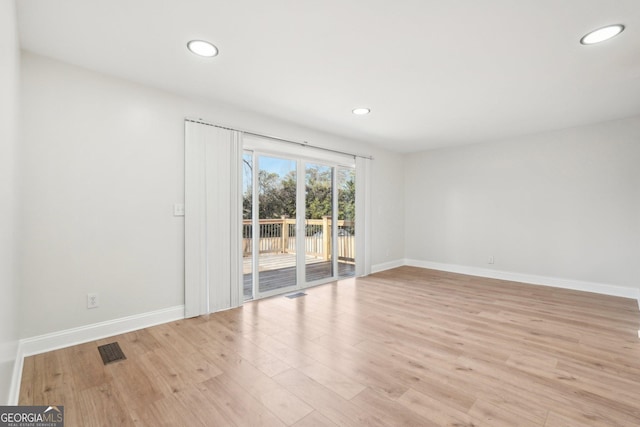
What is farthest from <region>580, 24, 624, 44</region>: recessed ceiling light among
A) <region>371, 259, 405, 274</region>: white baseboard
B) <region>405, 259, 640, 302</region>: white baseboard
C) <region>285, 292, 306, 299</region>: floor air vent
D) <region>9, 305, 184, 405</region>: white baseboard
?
<region>9, 305, 184, 405</region>: white baseboard

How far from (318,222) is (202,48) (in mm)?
3065

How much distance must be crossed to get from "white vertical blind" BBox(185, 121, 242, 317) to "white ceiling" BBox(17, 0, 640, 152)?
520mm

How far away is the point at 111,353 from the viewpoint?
7.68 feet

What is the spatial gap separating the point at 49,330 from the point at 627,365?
15.2ft

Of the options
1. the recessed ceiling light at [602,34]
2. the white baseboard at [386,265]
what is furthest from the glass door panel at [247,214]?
the recessed ceiling light at [602,34]

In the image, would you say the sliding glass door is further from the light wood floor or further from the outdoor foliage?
the light wood floor

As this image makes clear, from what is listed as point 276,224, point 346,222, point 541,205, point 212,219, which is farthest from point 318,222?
point 541,205

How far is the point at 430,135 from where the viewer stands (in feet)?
15.8

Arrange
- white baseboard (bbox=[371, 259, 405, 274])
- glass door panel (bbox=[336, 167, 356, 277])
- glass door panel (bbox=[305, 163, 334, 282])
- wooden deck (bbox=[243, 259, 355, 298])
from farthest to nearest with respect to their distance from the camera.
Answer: white baseboard (bbox=[371, 259, 405, 274])
glass door panel (bbox=[336, 167, 356, 277])
glass door panel (bbox=[305, 163, 334, 282])
wooden deck (bbox=[243, 259, 355, 298])

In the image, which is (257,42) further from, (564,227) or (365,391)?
(564,227)

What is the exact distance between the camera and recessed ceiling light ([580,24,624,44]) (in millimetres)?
2000

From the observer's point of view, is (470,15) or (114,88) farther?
(114,88)

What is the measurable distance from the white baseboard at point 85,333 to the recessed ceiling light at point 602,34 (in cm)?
433

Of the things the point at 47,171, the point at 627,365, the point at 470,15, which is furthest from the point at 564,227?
the point at 47,171
